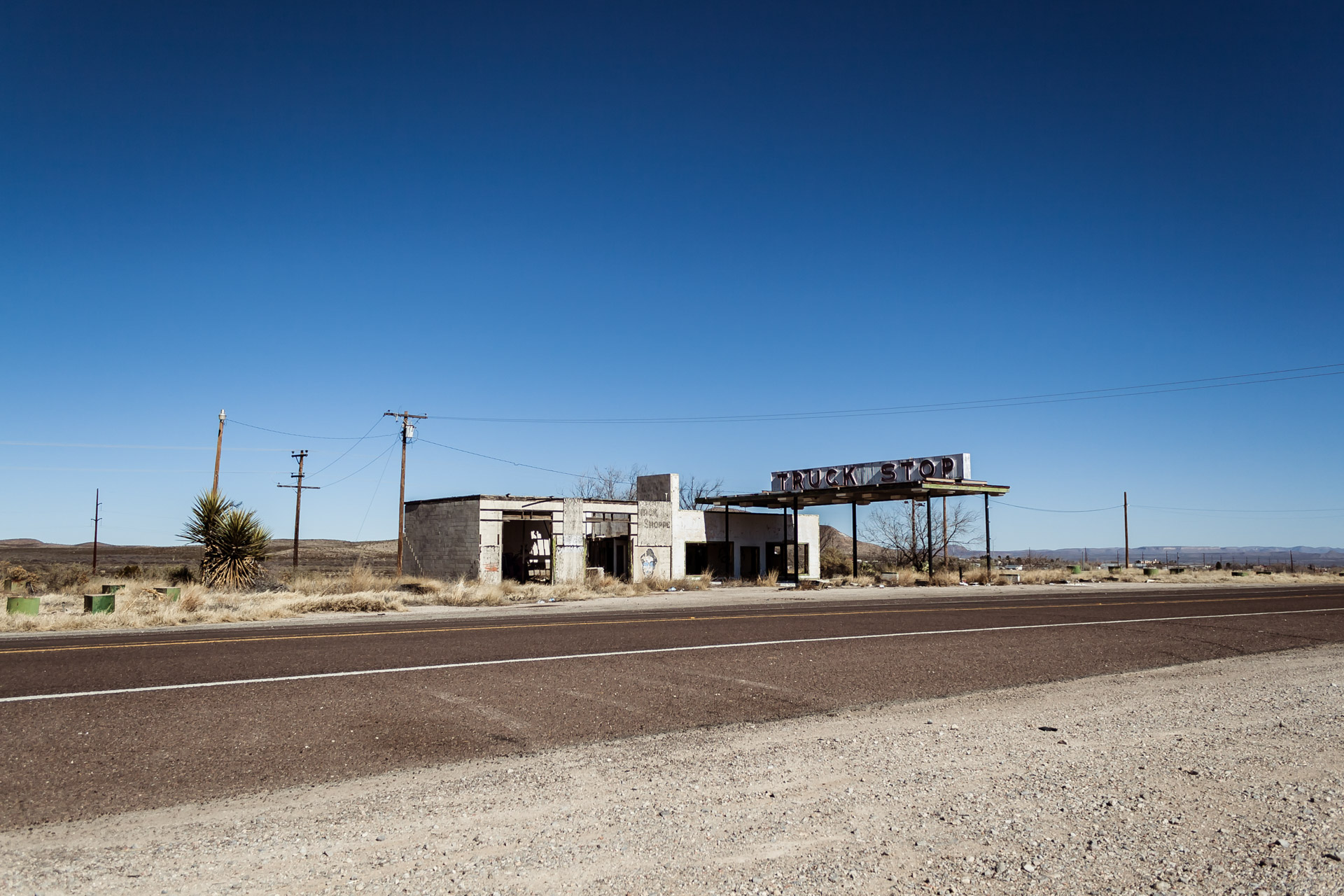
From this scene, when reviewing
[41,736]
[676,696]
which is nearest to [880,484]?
[676,696]

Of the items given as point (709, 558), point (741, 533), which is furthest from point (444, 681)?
point (741, 533)

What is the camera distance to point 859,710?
316 inches

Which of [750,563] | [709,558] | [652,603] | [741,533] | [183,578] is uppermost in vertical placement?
[741,533]

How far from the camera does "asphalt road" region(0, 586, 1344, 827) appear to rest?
611 cm

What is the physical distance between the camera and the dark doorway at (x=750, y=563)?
44344 millimetres

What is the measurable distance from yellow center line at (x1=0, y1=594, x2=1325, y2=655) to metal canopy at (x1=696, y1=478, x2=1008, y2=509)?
43.4ft

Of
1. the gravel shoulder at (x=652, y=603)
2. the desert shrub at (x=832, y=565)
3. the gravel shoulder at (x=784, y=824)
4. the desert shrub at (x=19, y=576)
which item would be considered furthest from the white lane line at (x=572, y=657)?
the desert shrub at (x=19, y=576)

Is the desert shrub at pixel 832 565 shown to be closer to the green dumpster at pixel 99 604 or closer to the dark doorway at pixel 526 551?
the dark doorway at pixel 526 551

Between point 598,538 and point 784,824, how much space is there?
35.1m

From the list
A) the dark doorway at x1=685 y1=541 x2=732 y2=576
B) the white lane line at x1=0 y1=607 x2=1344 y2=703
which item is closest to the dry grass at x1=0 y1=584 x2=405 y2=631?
the white lane line at x1=0 y1=607 x2=1344 y2=703

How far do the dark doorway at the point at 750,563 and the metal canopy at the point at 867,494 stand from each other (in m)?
2.25

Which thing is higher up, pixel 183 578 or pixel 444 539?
pixel 444 539

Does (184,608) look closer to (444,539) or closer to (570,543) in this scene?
(444,539)

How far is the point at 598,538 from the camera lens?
39.6 meters
